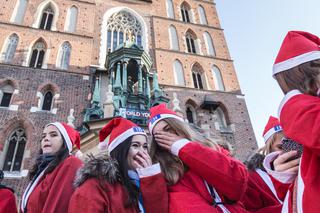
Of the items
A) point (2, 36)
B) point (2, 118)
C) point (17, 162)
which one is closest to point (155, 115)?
point (17, 162)

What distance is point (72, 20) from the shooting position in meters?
14.5

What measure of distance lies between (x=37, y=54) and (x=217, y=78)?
433 inches

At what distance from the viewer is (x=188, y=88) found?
1358 centimetres

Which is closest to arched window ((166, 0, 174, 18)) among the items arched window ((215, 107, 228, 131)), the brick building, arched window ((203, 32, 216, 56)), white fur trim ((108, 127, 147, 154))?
the brick building

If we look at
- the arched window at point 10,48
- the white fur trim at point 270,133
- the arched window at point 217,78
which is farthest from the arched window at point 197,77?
the white fur trim at point 270,133

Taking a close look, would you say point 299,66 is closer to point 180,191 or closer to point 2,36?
point 180,191

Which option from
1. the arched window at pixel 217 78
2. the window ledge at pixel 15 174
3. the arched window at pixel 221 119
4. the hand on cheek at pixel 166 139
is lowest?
the hand on cheek at pixel 166 139

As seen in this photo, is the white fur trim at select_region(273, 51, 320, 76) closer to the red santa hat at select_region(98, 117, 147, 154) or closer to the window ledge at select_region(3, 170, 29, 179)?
the red santa hat at select_region(98, 117, 147, 154)

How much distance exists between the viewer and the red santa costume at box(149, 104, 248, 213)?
181 centimetres

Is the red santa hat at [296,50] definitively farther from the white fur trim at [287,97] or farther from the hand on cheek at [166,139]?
the hand on cheek at [166,139]

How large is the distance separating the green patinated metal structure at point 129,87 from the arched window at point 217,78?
4628 millimetres

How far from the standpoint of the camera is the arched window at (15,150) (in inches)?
349

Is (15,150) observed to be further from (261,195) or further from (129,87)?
(261,195)

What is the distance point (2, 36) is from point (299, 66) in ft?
48.2
